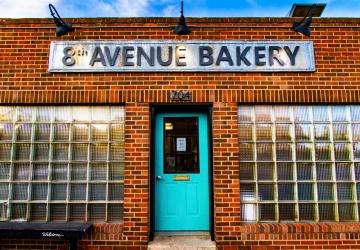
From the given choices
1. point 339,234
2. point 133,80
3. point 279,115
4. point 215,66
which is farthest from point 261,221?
point 133,80

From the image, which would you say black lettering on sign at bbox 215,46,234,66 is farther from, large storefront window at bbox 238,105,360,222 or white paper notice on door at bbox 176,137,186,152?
white paper notice on door at bbox 176,137,186,152

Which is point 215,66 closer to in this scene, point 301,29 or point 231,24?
point 231,24

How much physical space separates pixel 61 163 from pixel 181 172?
Answer: 6.63 feet

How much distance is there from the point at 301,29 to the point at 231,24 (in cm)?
119

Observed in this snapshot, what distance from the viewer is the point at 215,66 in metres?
5.73

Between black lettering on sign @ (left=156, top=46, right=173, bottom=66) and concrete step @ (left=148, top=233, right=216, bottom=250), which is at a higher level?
black lettering on sign @ (left=156, top=46, right=173, bottom=66)

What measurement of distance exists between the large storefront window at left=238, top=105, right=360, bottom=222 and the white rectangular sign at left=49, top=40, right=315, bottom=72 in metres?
0.79

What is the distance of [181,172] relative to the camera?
5.80 m

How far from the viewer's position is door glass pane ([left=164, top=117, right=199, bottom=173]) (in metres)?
5.82

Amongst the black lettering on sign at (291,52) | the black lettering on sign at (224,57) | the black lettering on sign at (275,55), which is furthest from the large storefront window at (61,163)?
the black lettering on sign at (291,52)

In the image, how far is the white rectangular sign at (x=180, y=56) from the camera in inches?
226

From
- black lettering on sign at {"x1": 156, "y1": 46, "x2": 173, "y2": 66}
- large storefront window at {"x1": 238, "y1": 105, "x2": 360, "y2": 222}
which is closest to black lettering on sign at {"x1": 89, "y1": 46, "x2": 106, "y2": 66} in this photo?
black lettering on sign at {"x1": 156, "y1": 46, "x2": 173, "y2": 66}

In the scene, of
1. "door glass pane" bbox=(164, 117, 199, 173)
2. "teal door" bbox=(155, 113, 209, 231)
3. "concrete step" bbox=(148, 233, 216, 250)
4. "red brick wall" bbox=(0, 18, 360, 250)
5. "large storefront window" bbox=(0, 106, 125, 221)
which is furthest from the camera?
"door glass pane" bbox=(164, 117, 199, 173)

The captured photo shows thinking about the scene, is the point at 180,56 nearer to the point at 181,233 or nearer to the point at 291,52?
the point at 291,52
